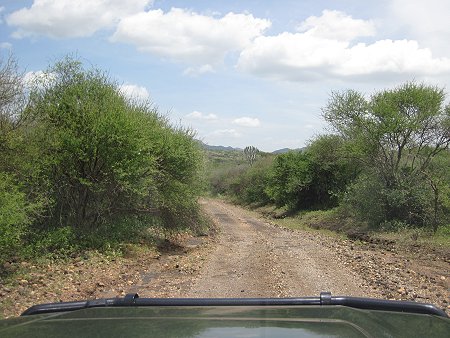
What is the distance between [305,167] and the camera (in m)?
40.8

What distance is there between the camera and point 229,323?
2.79 m

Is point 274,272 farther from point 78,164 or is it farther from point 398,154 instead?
point 398,154

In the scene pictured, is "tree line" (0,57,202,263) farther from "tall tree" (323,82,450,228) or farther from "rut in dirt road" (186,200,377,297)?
"tall tree" (323,82,450,228)

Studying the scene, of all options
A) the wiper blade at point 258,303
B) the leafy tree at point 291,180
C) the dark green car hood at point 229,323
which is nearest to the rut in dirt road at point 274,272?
the wiper blade at point 258,303

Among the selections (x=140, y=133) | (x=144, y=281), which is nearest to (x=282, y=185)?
(x=140, y=133)

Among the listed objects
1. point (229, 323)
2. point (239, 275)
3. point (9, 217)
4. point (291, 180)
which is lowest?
point (239, 275)

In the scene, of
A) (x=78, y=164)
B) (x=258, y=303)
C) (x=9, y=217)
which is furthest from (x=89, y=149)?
(x=258, y=303)

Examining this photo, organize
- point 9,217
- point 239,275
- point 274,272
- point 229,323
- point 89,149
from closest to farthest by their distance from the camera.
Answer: point 229,323 < point 9,217 < point 239,275 < point 274,272 < point 89,149

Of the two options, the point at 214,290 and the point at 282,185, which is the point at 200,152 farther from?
the point at 282,185

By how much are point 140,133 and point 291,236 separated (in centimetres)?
1060

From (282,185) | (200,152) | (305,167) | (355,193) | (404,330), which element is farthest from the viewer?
(282,185)

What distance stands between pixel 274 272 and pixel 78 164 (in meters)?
7.51

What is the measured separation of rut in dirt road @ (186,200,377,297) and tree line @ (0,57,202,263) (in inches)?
147

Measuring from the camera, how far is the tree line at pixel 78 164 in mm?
14148
